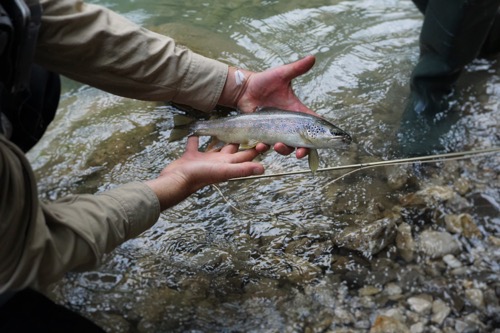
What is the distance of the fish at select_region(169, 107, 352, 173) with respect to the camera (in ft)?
7.97

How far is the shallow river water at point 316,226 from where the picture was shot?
2381mm

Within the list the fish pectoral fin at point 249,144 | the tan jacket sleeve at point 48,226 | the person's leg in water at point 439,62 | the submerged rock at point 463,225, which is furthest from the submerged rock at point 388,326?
the person's leg in water at point 439,62

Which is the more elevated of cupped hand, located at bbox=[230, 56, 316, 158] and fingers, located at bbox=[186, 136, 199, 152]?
cupped hand, located at bbox=[230, 56, 316, 158]

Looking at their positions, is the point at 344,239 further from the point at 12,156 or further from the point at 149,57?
the point at 12,156

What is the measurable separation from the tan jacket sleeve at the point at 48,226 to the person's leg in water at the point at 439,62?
2090 mm

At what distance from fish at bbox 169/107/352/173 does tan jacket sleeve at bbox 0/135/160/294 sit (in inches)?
31.0

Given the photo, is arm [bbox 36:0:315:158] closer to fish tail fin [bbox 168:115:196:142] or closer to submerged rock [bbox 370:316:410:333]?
fish tail fin [bbox 168:115:196:142]

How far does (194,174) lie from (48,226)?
70 cm

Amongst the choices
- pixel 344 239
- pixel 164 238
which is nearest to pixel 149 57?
pixel 164 238

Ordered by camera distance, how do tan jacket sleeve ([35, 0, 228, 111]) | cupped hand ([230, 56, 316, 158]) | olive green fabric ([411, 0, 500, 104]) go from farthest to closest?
1. olive green fabric ([411, 0, 500, 104])
2. cupped hand ([230, 56, 316, 158])
3. tan jacket sleeve ([35, 0, 228, 111])

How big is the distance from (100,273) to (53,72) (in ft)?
3.66

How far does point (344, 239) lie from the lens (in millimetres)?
2668

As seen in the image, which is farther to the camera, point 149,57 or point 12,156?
point 149,57

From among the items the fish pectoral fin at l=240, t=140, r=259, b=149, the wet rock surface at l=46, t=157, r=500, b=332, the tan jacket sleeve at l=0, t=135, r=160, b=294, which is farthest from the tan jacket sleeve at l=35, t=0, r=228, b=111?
the wet rock surface at l=46, t=157, r=500, b=332
